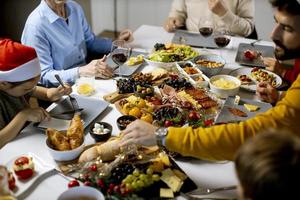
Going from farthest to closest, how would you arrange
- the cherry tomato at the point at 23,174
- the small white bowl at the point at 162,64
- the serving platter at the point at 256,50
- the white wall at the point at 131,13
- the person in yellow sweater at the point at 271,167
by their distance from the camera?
the white wall at the point at 131,13, the serving platter at the point at 256,50, the small white bowl at the point at 162,64, the cherry tomato at the point at 23,174, the person in yellow sweater at the point at 271,167

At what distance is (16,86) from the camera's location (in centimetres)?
175

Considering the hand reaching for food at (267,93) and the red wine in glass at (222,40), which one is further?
the red wine in glass at (222,40)

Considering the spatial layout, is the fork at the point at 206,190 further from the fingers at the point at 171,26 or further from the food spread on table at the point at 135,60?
the fingers at the point at 171,26

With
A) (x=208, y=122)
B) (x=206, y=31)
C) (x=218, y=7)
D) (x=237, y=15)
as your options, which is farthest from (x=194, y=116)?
(x=237, y=15)

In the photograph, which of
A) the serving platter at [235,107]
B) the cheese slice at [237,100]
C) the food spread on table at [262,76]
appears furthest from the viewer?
the food spread on table at [262,76]

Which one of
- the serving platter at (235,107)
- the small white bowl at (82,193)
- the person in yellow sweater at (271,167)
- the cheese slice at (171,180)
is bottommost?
the serving platter at (235,107)

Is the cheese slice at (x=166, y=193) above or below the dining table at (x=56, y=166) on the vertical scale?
above

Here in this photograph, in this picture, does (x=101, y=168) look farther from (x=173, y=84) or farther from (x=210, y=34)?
(x=210, y=34)

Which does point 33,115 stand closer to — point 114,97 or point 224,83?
point 114,97

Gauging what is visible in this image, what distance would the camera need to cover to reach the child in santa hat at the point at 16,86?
160 centimetres

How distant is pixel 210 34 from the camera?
246 cm

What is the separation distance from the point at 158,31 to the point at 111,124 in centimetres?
129

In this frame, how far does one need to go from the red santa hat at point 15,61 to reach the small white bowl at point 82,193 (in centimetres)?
73

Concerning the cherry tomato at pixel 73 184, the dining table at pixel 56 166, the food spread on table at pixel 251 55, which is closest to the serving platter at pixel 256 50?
the food spread on table at pixel 251 55
